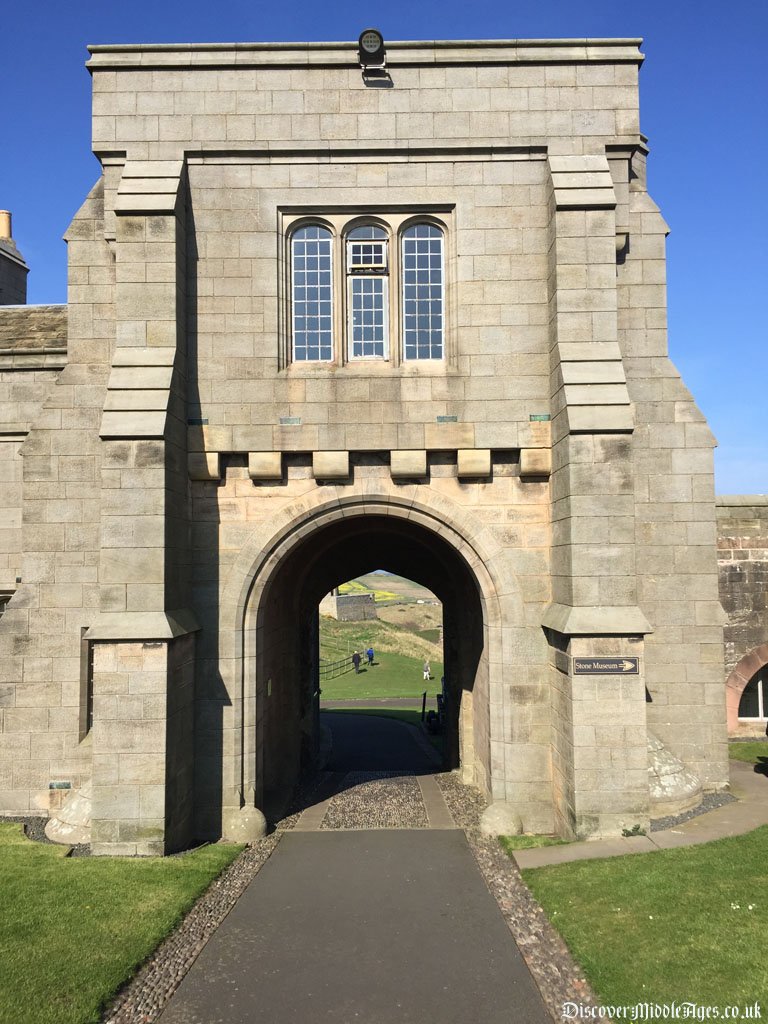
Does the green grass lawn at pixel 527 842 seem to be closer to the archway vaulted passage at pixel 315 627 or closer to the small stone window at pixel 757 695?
the archway vaulted passage at pixel 315 627

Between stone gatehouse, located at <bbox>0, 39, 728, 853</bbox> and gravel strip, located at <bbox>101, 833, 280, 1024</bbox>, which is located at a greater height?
stone gatehouse, located at <bbox>0, 39, 728, 853</bbox>

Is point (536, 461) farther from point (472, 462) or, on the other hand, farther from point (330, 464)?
point (330, 464)

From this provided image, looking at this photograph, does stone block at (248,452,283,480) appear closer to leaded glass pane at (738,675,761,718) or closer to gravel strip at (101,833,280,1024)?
gravel strip at (101,833,280,1024)

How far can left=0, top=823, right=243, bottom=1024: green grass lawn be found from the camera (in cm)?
628

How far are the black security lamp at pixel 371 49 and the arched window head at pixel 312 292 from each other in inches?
107

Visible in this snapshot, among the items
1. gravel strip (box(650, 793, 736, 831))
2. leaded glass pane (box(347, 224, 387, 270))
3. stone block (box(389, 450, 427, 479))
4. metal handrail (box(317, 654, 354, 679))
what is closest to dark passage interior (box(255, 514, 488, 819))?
stone block (box(389, 450, 427, 479))

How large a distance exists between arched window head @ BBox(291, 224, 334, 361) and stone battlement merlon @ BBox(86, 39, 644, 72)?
2.73 m

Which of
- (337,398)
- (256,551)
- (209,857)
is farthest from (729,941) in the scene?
(337,398)

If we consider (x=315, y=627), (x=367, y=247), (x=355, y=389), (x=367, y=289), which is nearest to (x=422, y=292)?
(x=367, y=289)

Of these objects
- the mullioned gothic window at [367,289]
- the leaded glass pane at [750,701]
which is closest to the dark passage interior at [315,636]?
the mullioned gothic window at [367,289]

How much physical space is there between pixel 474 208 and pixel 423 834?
10291 millimetres

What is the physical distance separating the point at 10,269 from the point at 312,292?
1607cm

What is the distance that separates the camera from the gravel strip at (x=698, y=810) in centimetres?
1019

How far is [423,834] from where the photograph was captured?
36.4ft
